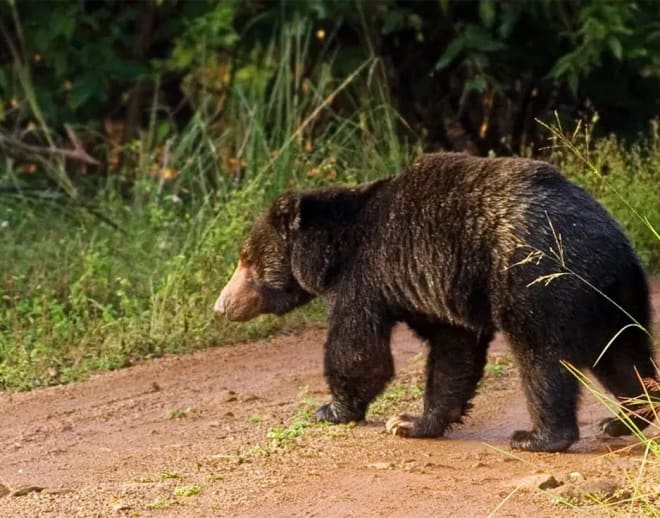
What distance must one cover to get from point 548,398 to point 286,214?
169cm

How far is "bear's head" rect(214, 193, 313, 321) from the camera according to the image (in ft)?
23.4

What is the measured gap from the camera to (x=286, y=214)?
7.09m

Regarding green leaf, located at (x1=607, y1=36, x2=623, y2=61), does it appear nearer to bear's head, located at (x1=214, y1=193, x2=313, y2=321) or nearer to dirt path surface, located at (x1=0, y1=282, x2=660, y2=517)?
dirt path surface, located at (x1=0, y1=282, x2=660, y2=517)

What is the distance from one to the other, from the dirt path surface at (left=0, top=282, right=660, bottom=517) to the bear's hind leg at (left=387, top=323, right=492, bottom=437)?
3.7 inches

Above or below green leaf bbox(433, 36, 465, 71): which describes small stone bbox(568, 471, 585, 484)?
below

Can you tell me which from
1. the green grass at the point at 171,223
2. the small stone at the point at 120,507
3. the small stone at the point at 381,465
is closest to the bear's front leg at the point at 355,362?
the small stone at the point at 381,465

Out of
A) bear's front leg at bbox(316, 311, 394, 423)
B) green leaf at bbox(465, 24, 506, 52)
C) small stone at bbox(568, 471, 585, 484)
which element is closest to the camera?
small stone at bbox(568, 471, 585, 484)

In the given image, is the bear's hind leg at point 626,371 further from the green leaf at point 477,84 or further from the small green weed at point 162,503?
the green leaf at point 477,84

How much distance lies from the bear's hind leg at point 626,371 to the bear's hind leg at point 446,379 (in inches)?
24.7

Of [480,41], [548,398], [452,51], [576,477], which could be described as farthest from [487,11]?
[576,477]

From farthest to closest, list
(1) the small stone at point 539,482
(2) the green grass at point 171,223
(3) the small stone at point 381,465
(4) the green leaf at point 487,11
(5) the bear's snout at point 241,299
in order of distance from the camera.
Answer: (4) the green leaf at point 487,11 < (2) the green grass at point 171,223 < (5) the bear's snout at point 241,299 < (3) the small stone at point 381,465 < (1) the small stone at point 539,482

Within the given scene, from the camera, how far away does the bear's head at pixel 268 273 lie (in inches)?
281

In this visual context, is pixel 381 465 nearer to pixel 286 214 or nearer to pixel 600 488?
pixel 600 488

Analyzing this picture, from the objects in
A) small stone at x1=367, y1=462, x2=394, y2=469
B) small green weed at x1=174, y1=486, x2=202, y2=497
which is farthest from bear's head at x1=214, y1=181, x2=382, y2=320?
small green weed at x1=174, y1=486, x2=202, y2=497
